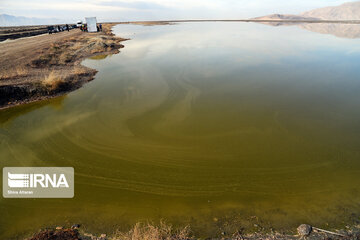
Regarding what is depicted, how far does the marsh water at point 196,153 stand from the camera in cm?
467

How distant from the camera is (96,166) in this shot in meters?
6.18

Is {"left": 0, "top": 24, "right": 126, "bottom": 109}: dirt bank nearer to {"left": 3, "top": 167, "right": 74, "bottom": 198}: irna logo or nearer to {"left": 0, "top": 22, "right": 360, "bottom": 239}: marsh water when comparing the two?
{"left": 0, "top": 22, "right": 360, "bottom": 239}: marsh water

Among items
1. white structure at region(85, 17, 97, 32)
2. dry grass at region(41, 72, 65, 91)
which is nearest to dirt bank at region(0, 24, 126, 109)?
dry grass at region(41, 72, 65, 91)

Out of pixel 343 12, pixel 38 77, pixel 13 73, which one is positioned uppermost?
pixel 343 12

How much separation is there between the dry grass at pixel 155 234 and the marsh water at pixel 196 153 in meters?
0.22

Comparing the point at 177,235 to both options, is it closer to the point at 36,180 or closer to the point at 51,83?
the point at 36,180

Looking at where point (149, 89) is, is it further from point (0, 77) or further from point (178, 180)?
point (0, 77)

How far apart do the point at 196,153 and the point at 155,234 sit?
312 cm

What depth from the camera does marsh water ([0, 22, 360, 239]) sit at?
467 cm

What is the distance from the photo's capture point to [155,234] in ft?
12.9

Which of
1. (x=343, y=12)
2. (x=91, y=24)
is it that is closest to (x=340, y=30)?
(x=91, y=24)

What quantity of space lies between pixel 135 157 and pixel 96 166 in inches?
47.6

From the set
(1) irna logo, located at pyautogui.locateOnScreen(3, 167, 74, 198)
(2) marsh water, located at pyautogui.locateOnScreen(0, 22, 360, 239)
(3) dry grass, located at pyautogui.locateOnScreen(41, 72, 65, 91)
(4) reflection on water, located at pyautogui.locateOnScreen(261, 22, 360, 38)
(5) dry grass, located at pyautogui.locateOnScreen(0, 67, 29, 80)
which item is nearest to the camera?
(2) marsh water, located at pyautogui.locateOnScreen(0, 22, 360, 239)

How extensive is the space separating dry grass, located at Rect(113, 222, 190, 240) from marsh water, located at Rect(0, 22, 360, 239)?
0.22 m
